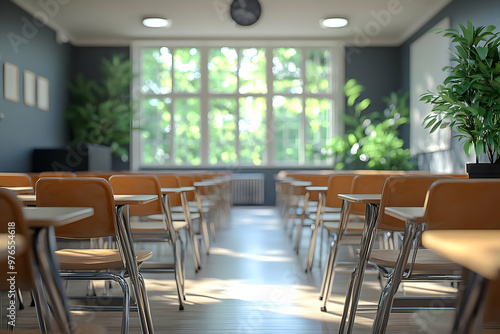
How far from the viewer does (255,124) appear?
1080 centimetres

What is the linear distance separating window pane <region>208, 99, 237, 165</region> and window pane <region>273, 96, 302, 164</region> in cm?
94

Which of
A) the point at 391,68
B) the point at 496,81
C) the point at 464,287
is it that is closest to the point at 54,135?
the point at 391,68

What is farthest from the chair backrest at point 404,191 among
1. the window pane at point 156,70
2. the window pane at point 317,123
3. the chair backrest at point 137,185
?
the window pane at point 156,70

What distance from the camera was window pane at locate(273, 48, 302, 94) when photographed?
10680 mm

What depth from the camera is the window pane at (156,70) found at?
10.6 meters

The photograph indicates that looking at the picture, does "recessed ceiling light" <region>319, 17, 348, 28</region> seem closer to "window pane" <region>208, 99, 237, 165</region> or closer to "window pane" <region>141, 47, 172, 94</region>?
"window pane" <region>208, 99, 237, 165</region>

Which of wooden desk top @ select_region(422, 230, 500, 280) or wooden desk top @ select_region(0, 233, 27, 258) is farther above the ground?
wooden desk top @ select_region(422, 230, 500, 280)

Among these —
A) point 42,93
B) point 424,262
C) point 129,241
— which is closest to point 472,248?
point 424,262

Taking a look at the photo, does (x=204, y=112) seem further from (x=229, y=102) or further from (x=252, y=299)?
(x=252, y=299)

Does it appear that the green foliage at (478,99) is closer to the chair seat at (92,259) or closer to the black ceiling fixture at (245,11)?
the chair seat at (92,259)

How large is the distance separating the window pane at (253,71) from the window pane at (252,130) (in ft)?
0.78

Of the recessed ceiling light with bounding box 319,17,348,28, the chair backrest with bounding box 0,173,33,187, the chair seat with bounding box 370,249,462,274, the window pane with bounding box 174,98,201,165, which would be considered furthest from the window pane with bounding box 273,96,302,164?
the chair seat with bounding box 370,249,462,274

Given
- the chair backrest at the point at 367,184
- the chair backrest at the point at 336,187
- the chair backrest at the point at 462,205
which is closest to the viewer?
the chair backrest at the point at 462,205

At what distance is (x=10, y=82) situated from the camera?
294 inches
